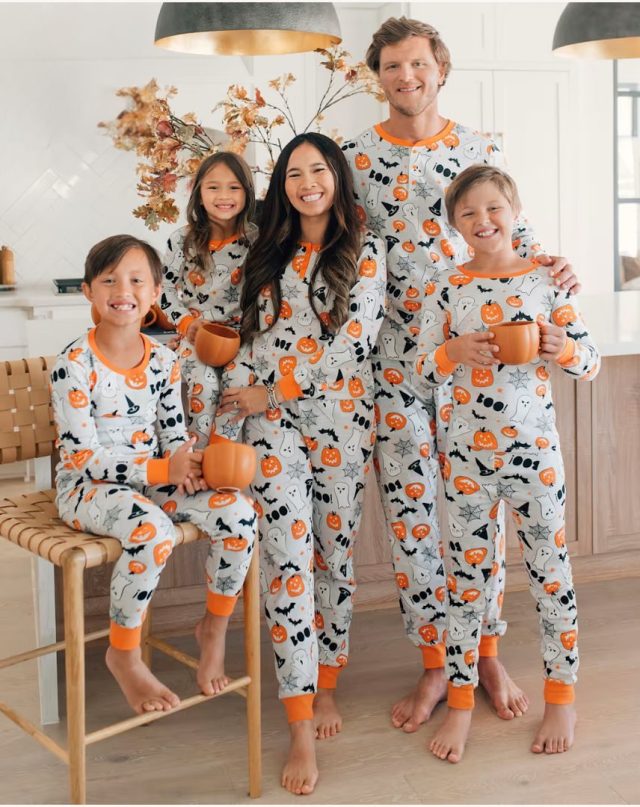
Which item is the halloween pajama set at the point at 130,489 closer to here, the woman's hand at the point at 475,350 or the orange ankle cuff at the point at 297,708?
the orange ankle cuff at the point at 297,708

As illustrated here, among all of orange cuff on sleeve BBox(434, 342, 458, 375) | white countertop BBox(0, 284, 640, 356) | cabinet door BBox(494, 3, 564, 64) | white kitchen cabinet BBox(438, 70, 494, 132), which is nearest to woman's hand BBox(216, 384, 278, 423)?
orange cuff on sleeve BBox(434, 342, 458, 375)

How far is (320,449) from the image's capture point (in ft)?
7.26

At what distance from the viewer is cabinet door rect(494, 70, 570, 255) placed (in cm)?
552

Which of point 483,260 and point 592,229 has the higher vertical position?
point 592,229

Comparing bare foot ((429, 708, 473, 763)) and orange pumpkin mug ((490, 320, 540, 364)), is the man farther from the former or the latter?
orange pumpkin mug ((490, 320, 540, 364))

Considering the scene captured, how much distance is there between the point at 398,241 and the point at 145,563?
922mm

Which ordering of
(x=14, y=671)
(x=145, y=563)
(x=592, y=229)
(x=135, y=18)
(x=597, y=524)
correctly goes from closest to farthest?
(x=145, y=563), (x=14, y=671), (x=597, y=524), (x=135, y=18), (x=592, y=229)

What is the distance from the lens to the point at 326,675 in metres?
2.39

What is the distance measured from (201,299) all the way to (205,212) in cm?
20

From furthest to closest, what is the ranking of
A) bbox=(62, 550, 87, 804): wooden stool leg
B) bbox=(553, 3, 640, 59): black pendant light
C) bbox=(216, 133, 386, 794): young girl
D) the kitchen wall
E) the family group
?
1. the kitchen wall
2. bbox=(553, 3, 640, 59): black pendant light
3. bbox=(216, 133, 386, 794): young girl
4. the family group
5. bbox=(62, 550, 87, 804): wooden stool leg

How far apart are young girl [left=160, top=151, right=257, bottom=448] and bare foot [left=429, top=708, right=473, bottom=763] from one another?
832mm

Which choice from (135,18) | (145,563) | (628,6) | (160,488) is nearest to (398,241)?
(160,488)

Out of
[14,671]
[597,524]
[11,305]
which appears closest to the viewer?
[14,671]

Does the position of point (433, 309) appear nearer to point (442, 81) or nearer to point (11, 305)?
point (442, 81)
